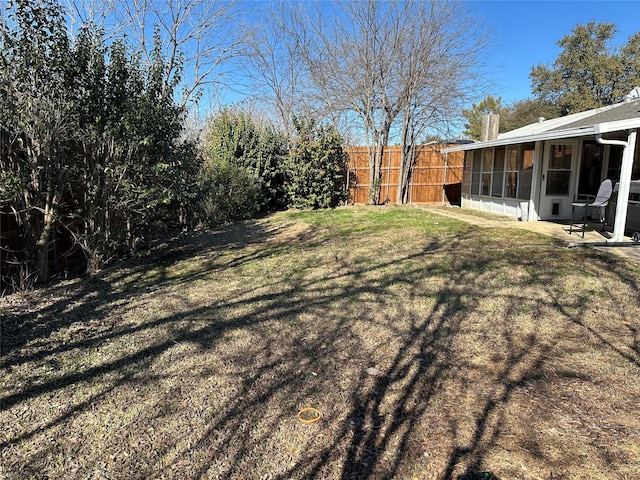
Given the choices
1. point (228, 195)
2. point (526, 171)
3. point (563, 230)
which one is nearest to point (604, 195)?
point (563, 230)

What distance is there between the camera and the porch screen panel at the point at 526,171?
34.5ft

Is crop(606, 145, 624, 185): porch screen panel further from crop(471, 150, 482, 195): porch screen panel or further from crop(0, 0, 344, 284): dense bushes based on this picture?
crop(0, 0, 344, 284): dense bushes

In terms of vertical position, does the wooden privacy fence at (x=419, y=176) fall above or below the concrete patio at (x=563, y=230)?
above

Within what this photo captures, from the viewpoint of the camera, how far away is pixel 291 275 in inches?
219

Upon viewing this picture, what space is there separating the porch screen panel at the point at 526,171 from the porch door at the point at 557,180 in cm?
43

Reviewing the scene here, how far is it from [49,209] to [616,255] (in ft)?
25.0

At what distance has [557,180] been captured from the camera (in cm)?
1014

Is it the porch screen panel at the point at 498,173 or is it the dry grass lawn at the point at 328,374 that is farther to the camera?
the porch screen panel at the point at 498,173

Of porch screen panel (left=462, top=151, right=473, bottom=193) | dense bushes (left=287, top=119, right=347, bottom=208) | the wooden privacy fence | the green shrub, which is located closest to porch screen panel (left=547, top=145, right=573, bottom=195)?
porch screen panel (left=462, top=151, right=473, bottom=193)

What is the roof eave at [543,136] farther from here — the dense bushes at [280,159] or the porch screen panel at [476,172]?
the dense bushes at [280,159]

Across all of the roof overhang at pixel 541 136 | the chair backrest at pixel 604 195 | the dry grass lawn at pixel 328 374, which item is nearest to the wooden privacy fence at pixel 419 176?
the roof overhang at pixel 541 136

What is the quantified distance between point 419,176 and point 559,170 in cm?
593

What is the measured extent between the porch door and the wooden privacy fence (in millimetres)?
5399

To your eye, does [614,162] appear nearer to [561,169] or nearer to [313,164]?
[561,169]
